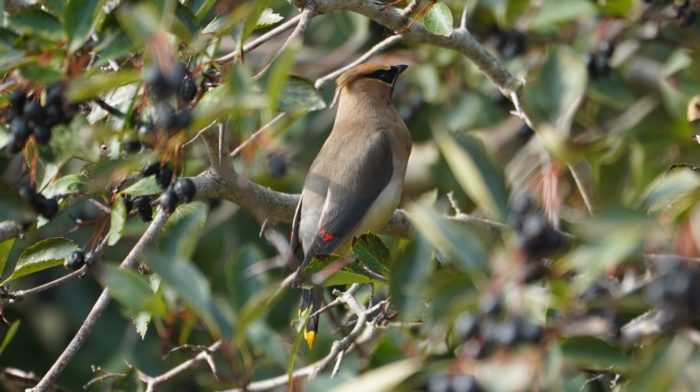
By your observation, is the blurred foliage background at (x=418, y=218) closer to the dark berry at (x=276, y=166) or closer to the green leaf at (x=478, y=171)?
the green leaf at (x=478, y=171)

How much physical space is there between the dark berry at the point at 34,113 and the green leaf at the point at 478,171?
0.91 metres

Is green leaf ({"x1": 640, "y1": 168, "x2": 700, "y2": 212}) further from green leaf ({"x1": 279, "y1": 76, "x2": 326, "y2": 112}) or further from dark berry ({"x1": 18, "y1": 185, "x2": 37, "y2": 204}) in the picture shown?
dark berry ({"x1": 18, "y1": 185, "x2": 37, "y2": 204})

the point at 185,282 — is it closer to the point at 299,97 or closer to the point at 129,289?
the point at 129,289

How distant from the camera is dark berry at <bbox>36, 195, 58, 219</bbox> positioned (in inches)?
107

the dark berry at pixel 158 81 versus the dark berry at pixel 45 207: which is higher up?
the dark berry at pixel 158 81

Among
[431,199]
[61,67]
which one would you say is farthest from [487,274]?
[431,199]

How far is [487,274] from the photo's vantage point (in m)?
1.85

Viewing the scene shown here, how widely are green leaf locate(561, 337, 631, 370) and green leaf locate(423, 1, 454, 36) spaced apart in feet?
4.30

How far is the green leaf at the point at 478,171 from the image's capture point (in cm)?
188

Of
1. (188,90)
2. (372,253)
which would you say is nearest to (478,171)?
(188,90)

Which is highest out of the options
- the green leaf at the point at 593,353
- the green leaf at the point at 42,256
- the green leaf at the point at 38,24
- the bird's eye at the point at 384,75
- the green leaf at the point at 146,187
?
the green leaf at the point at 38,24

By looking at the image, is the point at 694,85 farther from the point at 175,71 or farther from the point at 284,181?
the point at 175,71

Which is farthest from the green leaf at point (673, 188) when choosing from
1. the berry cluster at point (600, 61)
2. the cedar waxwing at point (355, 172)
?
the berry cluster at point (600, 61)

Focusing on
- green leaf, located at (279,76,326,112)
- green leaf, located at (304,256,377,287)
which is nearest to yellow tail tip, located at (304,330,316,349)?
green leaf, located at (304,256,377,287)
